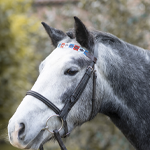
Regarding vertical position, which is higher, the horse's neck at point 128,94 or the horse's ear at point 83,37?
the horse's ear at point 83,37

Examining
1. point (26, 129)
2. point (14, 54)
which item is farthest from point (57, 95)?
point (14, 54)

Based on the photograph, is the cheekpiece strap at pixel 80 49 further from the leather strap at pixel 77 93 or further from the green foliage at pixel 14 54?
the green foliage at pixel 14 54

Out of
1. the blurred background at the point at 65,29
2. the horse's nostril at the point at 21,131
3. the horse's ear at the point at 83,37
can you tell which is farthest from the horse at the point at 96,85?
the blurred background at the point at 65,29

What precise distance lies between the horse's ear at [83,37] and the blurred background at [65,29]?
120 inches

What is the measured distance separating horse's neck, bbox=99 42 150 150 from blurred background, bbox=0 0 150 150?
2.94 meters

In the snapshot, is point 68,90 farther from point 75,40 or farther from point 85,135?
point 85,135

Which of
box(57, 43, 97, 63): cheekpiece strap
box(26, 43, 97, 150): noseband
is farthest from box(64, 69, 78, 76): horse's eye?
box(57, 43, 97, 63): cheekpiece strap

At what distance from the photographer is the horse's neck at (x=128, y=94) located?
6.31ft

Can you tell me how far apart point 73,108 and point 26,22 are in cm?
529

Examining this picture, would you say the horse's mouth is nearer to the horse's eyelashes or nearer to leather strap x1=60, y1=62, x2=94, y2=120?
leather strap x1=60, y1=62, x2=94, y2=120

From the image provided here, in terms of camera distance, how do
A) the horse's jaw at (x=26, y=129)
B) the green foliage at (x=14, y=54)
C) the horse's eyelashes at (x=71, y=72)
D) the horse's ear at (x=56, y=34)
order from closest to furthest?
the horse's jaw at (x=26, y=129) → the horse's eyelashes at (x=71, y=72) → the horse's ear at (x=56, y=34) → the green foliage at (x=14, y=54)

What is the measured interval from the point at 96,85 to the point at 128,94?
1.16ft

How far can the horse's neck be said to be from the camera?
192 centimetres

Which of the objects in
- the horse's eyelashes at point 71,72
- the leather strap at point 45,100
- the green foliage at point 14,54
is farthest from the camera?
the green foliage at point 14,54
